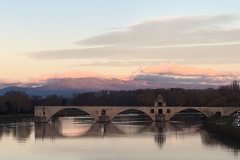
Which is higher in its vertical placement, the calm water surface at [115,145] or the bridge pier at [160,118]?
the bridge pier at [160,118]

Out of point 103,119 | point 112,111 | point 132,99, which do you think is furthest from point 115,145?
point 132,99

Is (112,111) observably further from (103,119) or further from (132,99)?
(132,99)

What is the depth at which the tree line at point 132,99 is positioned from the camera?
49.1 meters

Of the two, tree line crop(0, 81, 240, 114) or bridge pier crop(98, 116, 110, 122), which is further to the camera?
tree line crop(0, 81, 240, 114)

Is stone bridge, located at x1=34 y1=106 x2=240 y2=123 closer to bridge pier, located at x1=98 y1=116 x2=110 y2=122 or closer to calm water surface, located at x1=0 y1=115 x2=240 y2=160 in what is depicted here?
bridge pier, located at x1=98 y1=116 x2=110 y2=122

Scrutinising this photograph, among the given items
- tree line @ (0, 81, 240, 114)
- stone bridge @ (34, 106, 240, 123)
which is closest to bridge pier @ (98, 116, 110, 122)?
stone bridge @ (34, 106, 240, 123)

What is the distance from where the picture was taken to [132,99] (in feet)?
268

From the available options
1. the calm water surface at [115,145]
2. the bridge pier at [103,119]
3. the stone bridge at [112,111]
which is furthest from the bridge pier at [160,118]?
the calm water surface at [115,145]

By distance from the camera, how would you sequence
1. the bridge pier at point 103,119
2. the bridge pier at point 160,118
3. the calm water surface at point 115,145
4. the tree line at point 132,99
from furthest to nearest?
the tree line at point 132,99
the bridge pier at point 103,119
the bridge pier at point 160,118
the calm water surface at point 115,145

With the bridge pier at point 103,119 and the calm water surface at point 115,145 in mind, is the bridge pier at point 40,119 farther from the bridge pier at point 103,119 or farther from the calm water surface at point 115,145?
the calm water surface at point 115,145

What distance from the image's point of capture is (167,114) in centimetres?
4350

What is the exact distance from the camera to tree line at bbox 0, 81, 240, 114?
161ft

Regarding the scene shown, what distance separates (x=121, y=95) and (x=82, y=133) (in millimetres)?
55371

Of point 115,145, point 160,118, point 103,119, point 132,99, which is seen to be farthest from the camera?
point 132,99
